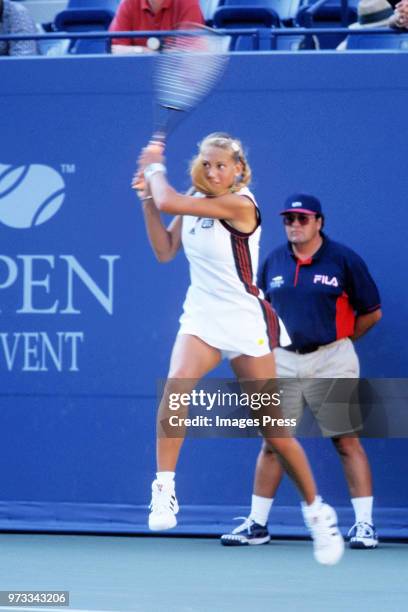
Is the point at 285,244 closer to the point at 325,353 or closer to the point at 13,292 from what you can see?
the point at 325,353

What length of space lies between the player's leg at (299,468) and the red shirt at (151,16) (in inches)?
103

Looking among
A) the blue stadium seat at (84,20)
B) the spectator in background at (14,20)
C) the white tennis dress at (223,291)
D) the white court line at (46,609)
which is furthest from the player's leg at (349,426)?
the blue stadium seat at (84,20)

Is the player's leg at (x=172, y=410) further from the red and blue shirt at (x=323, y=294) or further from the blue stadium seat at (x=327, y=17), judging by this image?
the blue stadium seat at (x=327, y=17)

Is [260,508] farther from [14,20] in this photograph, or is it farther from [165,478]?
[14,20]

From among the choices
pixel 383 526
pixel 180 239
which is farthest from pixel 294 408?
pixel 180 239

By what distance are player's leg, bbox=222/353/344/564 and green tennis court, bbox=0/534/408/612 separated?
0.60 feet

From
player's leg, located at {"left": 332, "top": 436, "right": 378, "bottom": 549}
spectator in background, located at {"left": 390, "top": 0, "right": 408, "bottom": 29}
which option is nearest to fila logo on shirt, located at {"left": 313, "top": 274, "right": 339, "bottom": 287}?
player's leg, located at {"left": 332, "top": 436, "right": 378, "bottom": 549}

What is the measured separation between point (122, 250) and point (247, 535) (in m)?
1.76

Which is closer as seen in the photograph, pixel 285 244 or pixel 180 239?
Result: pixel 180 239

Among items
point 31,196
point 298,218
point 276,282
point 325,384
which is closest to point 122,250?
point 31,196

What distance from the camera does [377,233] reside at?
727 cm

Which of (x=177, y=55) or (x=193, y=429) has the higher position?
(x=177, y=55)

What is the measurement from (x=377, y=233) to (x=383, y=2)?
54.4 inches

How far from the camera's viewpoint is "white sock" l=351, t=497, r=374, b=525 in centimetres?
700
